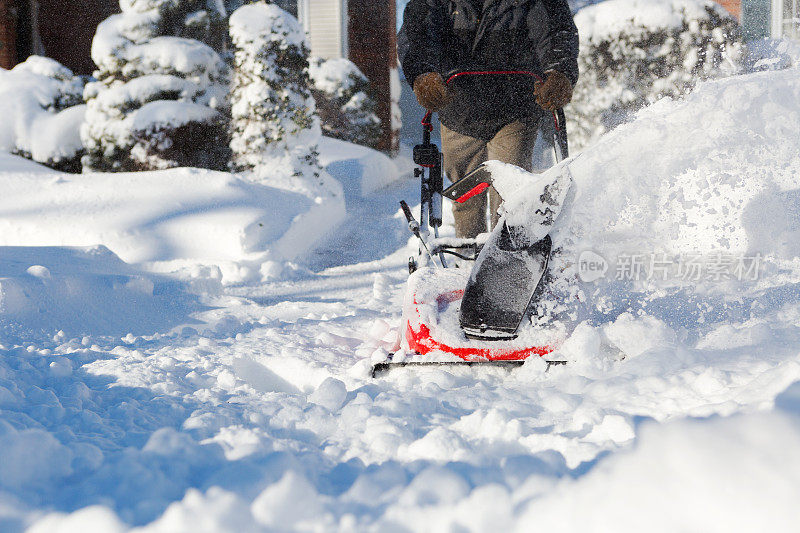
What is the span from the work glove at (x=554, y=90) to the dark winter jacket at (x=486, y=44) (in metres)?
0.27

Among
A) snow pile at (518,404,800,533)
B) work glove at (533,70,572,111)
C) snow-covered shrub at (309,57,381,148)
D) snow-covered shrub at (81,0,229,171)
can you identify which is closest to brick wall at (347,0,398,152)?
snow-covered shrub at (309,57,381,148)

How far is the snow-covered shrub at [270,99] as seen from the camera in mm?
7863

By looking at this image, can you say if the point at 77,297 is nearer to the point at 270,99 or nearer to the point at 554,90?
the point at 554,90

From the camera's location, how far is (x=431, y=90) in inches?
125

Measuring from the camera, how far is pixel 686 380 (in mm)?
1852

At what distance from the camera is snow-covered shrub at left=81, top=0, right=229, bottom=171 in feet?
26.0

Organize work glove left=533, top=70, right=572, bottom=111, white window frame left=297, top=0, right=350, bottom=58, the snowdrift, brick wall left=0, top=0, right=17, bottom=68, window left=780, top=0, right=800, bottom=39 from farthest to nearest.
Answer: white window frame left=297, top=0, right=350, bottom=58
brick wall left=0, top=0, right=17, bottom=68
window left=780, top=0, right=800, bottom=39
the snowdrift
work glove left=533, top=70, right=572, bottom=111

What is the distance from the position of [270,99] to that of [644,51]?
16.5 ft

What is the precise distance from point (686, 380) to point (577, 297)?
0.53 m

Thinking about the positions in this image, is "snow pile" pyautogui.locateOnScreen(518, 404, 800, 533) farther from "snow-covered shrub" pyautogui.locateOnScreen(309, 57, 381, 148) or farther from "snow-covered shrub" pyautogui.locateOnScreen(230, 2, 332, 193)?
"snow-covered shrub" pyautogui.locateOnScreen(309, 57, 381, 148)

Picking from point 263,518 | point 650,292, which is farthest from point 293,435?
point 650,292

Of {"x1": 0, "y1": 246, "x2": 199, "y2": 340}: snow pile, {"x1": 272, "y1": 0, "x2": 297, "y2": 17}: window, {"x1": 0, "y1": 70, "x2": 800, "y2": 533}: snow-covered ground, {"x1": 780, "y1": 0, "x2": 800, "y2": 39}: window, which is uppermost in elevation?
{"x1": 272, "y1": 0, "x2": 297, "y2": 17}: window

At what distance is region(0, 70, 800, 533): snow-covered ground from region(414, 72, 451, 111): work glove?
1.12 metres

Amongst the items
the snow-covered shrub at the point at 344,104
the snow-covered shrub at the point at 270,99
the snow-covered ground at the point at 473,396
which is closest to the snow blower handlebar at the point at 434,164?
the snow-covered ground at the point at 473,396
